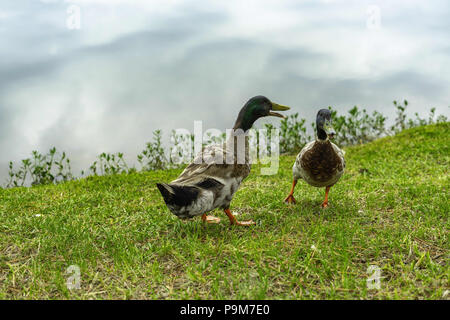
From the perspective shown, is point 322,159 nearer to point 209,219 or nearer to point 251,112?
point 251,112

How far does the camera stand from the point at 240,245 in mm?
3963

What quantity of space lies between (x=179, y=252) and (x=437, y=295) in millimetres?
2264

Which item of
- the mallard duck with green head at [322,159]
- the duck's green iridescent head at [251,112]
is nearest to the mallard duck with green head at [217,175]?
the duck's green iridescent head at [251,112]

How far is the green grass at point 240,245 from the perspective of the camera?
10.8ft

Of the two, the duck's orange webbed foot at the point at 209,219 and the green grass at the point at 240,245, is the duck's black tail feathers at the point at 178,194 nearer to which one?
the green grass at the point at 240,245

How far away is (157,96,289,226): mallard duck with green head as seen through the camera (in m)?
3.73

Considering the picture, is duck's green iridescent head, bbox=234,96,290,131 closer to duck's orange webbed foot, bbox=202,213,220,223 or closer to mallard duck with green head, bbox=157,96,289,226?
mallard duck with green head, bbox=157,96,289,226

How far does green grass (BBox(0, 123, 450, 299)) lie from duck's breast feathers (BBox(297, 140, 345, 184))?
0.47m

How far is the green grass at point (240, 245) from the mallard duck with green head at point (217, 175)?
41cm

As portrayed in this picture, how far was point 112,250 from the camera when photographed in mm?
4094

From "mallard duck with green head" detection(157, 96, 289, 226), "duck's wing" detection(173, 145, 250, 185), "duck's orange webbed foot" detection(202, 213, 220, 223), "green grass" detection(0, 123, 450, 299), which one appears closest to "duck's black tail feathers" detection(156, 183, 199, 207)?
"mallard duck with green head" detection(157, 96, 289, 226)
